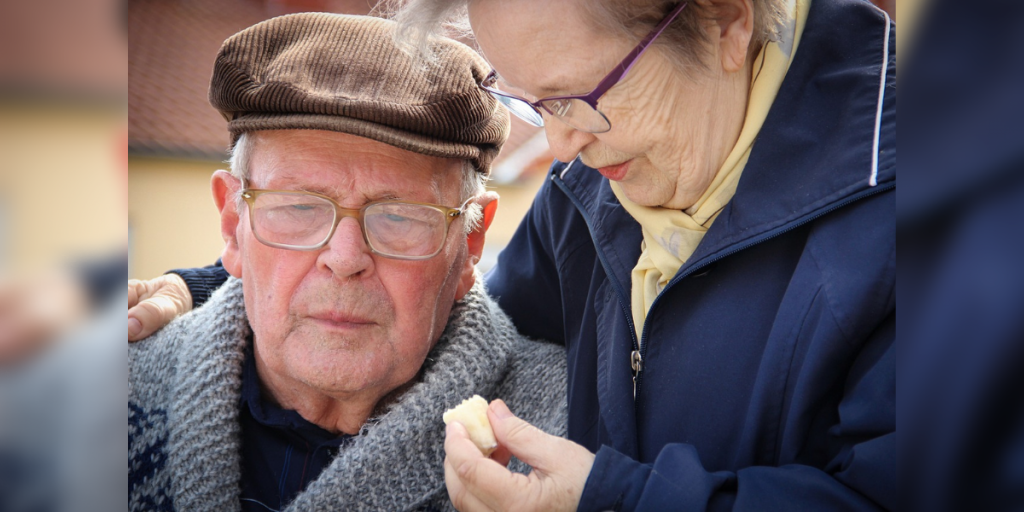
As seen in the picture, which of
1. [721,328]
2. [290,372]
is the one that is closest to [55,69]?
[290,372]

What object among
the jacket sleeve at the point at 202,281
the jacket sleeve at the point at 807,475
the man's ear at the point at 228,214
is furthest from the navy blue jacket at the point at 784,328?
the jacket sleeve at the point at 202,281

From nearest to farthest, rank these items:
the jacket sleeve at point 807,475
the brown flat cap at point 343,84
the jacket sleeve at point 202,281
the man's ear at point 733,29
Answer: the jacket sleeve at point 807,475 → the man's ear at point 733,29 → the brown flat cap at point 343,84 → the jacket sleeve at point 202,281

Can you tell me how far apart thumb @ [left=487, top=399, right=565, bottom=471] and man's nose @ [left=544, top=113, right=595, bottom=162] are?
52cm

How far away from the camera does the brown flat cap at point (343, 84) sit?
172cm

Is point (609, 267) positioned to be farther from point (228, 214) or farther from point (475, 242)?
point (228, 214)

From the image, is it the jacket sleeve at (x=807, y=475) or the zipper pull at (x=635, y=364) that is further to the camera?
the zipper pull at (x=635, y=364)

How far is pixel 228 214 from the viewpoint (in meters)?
1.86

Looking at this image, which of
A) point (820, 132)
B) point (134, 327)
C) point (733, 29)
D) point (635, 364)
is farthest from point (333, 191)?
point (820, 132)

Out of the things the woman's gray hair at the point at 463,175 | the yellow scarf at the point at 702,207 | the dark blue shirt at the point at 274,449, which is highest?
the yellow scarf at the point at 702,207

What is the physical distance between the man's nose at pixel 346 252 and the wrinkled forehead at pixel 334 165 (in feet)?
0.22

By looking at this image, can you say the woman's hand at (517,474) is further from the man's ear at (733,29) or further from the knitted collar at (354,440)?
the man's ear at (733,29)

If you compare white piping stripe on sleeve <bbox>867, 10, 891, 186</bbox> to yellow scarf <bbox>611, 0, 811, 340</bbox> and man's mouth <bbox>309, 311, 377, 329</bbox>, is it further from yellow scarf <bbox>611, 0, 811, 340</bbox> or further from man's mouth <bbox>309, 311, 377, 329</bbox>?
man's mouth <bbox>309, 311, 377, 329</bbox>

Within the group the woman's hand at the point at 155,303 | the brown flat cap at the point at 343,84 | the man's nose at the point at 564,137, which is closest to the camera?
the man's nose at the point at 564,137

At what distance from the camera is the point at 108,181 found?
3.99 feet
